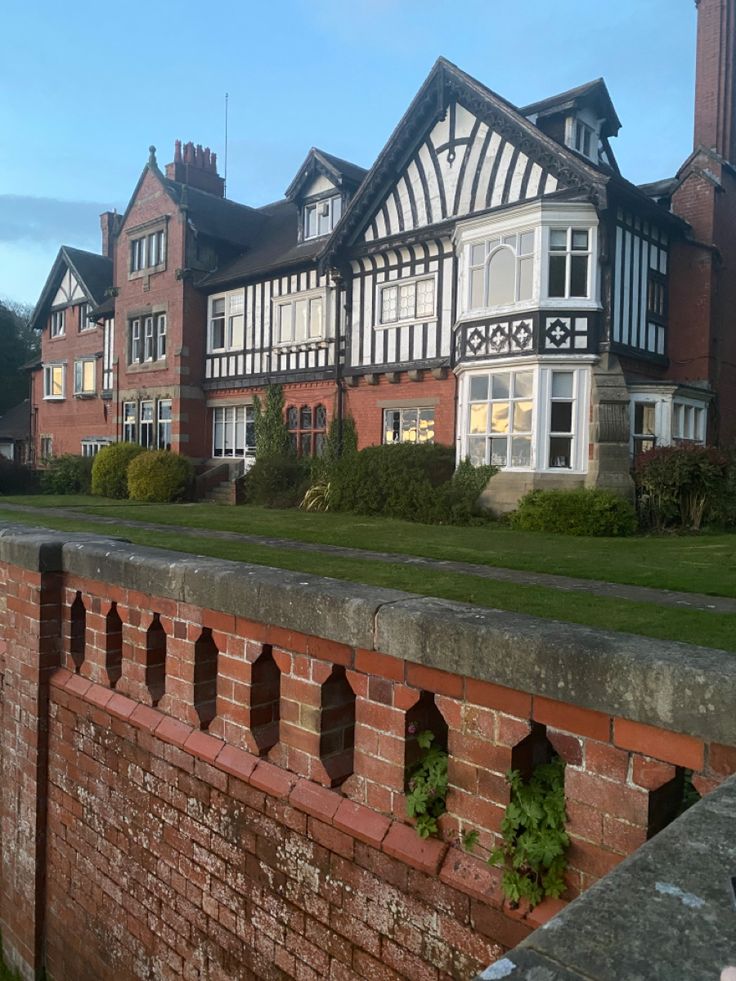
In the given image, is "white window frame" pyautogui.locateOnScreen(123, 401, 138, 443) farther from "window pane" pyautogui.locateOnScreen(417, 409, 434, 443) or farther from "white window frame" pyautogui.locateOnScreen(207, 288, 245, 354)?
"window pane" pyautogui.locateOnScreen(417, 409, 434, 443)

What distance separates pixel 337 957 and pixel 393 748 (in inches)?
38.6

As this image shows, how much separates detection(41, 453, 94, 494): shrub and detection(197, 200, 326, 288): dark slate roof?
8446mm

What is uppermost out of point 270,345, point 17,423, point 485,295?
point 485,295

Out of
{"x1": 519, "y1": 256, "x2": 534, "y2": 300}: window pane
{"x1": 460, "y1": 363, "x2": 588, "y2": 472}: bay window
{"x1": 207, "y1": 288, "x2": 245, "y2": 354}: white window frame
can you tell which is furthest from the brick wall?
{"x1": 207, "y1": 288, "x2": 245, "y2": 354}: white window frame

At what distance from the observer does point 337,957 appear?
9.91 ft

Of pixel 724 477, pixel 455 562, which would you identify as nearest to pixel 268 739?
pixel 455 562

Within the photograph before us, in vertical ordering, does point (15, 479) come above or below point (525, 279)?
below

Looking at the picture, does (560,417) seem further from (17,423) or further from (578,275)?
(17,423)

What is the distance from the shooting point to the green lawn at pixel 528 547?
7.73 m

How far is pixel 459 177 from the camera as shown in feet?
60.6

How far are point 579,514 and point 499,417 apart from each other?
4052mm

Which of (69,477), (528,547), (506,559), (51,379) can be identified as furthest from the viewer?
(51,379)

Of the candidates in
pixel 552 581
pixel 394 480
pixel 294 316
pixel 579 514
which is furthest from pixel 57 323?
pixel 552 581

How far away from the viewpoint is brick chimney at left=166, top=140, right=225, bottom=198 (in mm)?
29016
